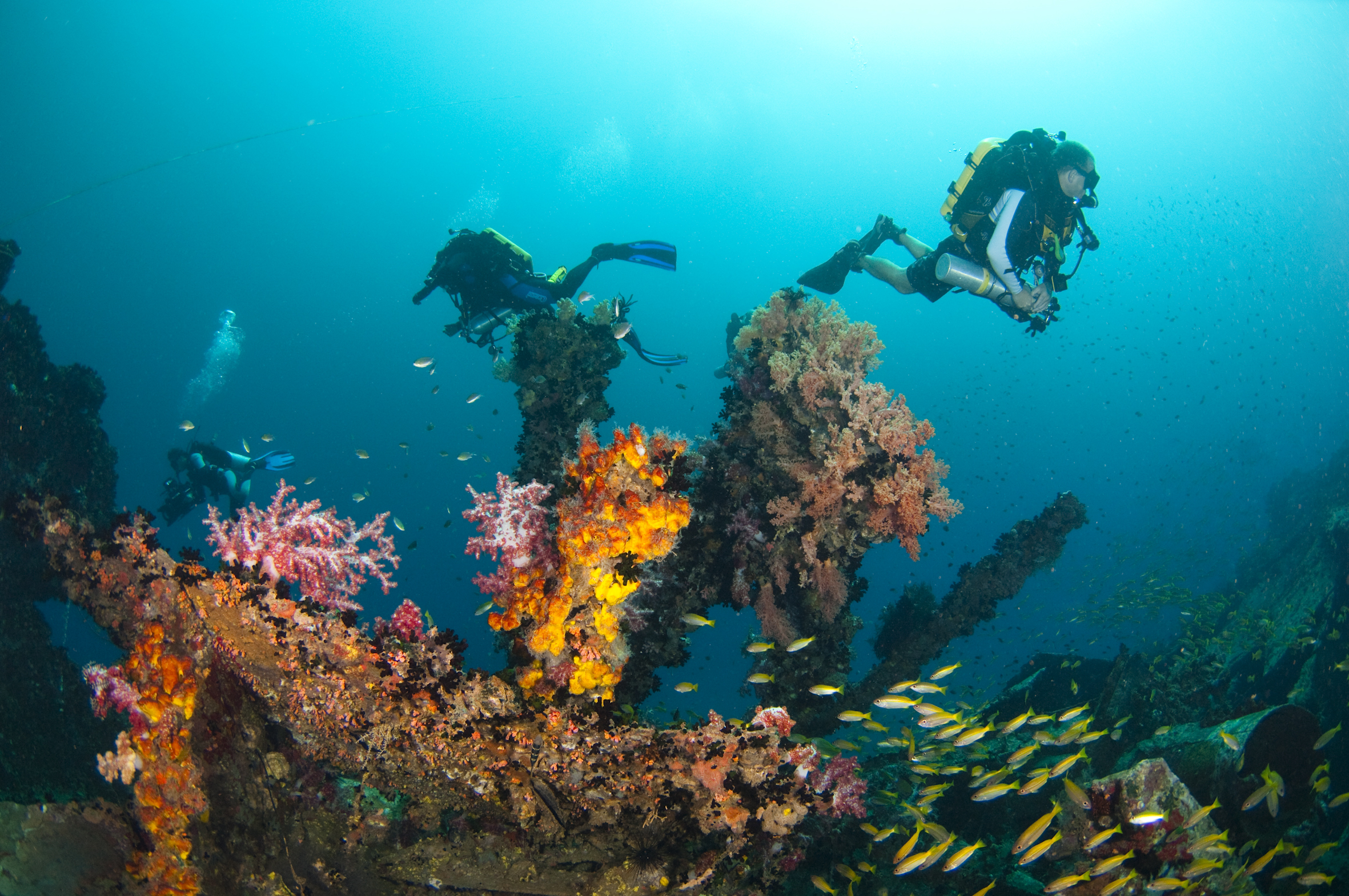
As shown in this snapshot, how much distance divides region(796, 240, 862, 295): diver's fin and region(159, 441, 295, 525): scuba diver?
12.0 m

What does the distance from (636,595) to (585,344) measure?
343 centimetres

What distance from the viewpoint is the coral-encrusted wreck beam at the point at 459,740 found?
3.16 m

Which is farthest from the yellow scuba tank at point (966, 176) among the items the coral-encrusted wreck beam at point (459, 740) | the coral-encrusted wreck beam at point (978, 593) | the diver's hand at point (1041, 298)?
the coral-encrusted wreck beam at point (459, 740)

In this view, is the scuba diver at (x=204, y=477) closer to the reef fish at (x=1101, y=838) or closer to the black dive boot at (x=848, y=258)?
the black dive boot at (x=848, y=258)

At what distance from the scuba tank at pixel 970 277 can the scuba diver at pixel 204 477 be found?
1379cm

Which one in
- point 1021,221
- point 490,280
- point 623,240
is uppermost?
point 623,240

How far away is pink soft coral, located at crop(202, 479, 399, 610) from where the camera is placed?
3887mm

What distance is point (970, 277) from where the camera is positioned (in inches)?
299

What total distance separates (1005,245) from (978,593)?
4.96m

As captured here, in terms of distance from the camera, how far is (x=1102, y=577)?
68.8ft

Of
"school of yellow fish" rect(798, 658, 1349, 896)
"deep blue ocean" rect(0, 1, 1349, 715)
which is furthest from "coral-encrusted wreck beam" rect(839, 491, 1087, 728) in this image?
"deep blue ocean" rect(0, 1, 1349, 715)

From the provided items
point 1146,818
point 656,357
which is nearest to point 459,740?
point 1146,818

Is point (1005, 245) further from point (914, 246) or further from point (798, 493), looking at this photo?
point (798, 493)

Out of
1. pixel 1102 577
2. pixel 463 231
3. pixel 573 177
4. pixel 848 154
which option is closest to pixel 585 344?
pixel 463 231
